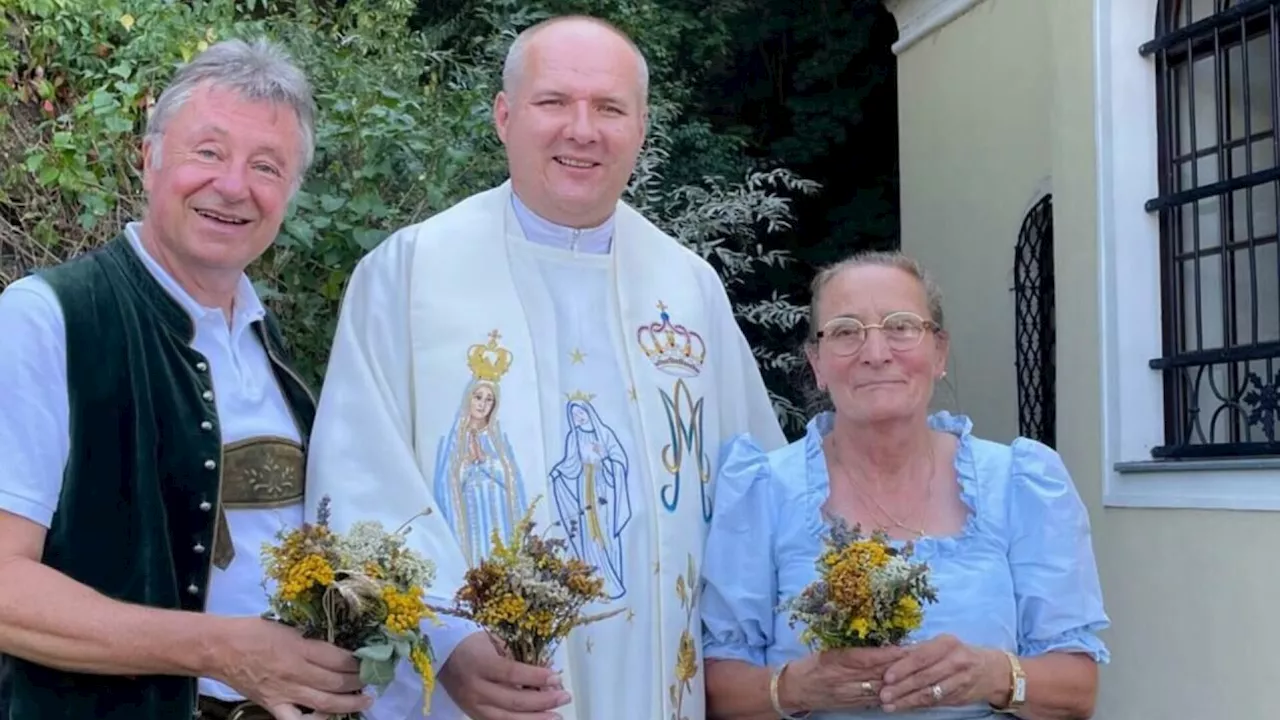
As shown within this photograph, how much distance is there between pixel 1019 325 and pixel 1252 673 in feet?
11.5

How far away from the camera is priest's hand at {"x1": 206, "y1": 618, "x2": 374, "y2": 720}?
7.00 ft

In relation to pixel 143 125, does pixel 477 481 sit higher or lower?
lower

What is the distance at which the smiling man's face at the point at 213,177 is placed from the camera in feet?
8.17

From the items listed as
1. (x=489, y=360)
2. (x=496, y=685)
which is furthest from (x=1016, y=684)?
(x=489, y=360)

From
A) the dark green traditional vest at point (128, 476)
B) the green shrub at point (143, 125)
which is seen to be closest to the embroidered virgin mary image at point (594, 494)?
the dark green traditional vest at point (128, 476)

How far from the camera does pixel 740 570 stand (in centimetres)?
294

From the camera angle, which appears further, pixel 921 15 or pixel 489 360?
pixel 921 15

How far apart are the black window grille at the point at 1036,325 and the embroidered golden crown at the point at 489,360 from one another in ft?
17.7

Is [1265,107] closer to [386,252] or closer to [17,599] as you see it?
[386,252]

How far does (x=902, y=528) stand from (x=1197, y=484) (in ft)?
8.44

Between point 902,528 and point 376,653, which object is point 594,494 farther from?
point 376,653

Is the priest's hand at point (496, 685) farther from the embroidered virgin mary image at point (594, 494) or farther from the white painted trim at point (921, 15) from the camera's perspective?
the white painted trim at point (921, 15)

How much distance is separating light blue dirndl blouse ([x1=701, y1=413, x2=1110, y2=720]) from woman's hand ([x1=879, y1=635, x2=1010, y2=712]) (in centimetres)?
8

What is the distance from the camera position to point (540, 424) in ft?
9.83
